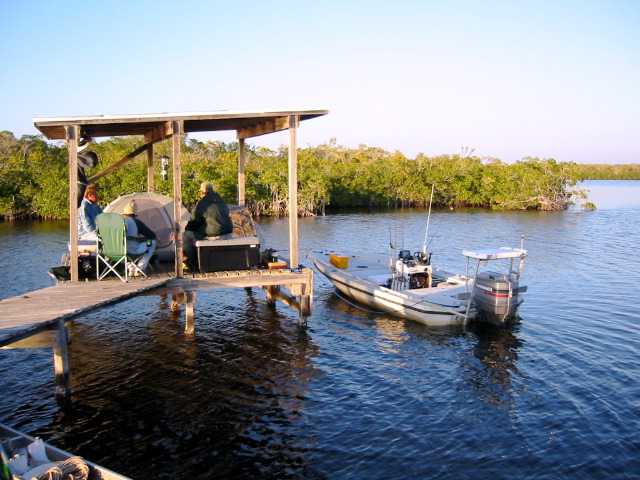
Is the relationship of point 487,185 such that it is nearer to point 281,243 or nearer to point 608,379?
point 281,243

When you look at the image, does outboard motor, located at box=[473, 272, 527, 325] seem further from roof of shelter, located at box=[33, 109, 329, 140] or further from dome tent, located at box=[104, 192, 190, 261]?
dome tent, located at box=[104, 192, 190, 261]

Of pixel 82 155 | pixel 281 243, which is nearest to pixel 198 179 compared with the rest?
pixel 281 243

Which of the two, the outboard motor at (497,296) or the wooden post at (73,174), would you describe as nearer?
the wooden post at (73,174)

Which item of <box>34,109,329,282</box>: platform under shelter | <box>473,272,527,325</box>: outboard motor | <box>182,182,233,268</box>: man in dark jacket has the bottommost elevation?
<box>473,272,527,325</box>: outboard motor

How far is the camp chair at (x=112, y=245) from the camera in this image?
952cm

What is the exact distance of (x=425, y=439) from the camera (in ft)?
26.0

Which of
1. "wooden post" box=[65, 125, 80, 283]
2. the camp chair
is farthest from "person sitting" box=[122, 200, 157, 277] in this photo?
"wooden post" box=[65, 125, 80, 283]

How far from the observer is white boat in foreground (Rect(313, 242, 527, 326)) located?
40.4ft

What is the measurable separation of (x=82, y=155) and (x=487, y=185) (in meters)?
44.6

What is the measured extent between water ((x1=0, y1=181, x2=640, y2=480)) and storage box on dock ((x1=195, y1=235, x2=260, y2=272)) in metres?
1.76

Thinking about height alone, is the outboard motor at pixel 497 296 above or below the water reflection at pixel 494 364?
above

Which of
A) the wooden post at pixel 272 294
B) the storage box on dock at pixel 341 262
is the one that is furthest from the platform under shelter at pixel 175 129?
the storage box on dock at pixel 341 262

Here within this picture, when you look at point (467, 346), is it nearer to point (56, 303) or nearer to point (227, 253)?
point (227, 253)

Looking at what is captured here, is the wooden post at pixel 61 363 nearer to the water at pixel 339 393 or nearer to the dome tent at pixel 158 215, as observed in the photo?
the water at pixel 339 393
